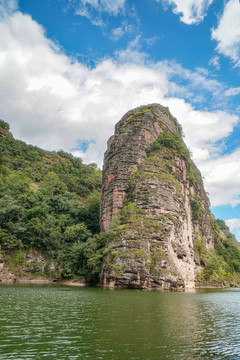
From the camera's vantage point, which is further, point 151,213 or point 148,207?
point 148,207

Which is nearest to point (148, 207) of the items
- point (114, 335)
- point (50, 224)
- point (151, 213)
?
point (151, 213)

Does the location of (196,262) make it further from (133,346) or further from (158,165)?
(133,346)

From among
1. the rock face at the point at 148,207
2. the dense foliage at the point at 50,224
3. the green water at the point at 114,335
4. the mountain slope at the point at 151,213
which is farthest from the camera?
the dense foliage at the point at 50,224

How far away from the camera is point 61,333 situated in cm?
1061

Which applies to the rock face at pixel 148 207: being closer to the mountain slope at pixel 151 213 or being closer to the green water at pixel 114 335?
the mountain slope at pixel 151 213

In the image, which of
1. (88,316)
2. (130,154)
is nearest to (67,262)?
(130,154)

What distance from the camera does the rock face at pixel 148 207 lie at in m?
37.7

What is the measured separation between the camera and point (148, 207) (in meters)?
46.2

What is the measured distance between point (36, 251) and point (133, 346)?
48.3 metres

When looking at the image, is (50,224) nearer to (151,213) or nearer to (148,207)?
(148,207)

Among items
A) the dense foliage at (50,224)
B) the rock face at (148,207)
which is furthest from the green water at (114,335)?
the dense foliage at (50,224)

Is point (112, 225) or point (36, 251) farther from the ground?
point (112, 225)

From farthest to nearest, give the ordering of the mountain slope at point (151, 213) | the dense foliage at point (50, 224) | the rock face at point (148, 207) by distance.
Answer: the dense foliage at point (50, 224), the mountain slope at point (151, 213), the rock face at point (148, 207)

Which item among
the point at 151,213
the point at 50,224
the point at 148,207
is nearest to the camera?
the point at 151,213
